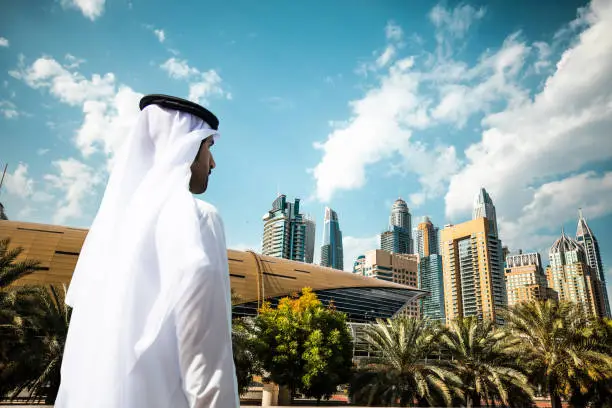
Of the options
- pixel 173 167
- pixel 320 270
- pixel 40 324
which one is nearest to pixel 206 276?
pixel 173 167

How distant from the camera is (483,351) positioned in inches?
747

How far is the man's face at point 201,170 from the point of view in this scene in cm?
196

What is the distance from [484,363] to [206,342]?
21.0 metres

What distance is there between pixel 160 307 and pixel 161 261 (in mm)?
196

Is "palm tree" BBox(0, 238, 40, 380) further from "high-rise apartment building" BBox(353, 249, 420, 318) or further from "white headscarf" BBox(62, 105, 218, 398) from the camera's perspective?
"high-rise apartment building" BBox(353, 249, 420, 318)

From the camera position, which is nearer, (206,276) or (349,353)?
(206,276)

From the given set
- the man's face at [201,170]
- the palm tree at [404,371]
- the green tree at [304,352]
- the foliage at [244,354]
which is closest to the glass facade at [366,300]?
the green tree at [304,352]

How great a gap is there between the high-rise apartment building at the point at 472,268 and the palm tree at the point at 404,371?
110 m

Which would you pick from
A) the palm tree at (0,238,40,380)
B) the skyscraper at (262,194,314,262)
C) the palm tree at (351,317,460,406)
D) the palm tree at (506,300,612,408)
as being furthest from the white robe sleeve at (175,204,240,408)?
the skyscraper at (262,194,314,262)

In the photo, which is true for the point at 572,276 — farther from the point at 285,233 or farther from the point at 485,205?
the point at 285,233

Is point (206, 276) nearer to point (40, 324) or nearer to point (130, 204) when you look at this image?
point (130, 204)

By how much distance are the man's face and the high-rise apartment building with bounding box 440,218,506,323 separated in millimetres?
129583

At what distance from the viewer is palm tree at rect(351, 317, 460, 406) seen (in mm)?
18234

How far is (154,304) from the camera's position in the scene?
1.49m
